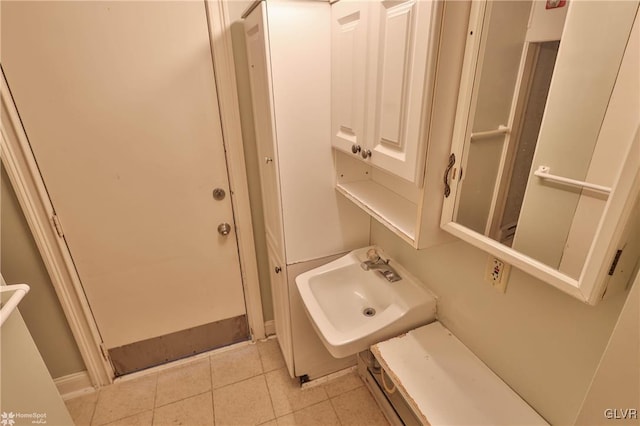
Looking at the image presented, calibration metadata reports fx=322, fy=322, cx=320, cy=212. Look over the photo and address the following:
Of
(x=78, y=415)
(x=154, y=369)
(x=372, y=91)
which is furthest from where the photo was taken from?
(x=154, y=369)

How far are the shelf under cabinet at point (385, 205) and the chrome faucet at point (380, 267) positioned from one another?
11.6 inches

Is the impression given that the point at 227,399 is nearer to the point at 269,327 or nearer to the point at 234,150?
the point at 269,327

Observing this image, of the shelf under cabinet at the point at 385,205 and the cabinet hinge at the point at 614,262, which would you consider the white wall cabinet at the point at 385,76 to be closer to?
the shelf under cabinet at the point at 385,205

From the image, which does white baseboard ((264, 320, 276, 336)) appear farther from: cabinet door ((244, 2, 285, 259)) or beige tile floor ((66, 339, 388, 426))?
cabinet door ((244, 2, 285, 259))

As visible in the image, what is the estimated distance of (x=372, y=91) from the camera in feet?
3.40

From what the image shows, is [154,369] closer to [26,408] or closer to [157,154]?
[26,408]

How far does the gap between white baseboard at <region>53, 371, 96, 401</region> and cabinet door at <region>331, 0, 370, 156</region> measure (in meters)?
1.89

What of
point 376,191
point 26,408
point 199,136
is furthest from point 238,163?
point 26,408

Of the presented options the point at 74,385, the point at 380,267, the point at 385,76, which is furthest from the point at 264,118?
the point at 74,385

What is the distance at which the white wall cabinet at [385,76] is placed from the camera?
0.82m

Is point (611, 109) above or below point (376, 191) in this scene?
above

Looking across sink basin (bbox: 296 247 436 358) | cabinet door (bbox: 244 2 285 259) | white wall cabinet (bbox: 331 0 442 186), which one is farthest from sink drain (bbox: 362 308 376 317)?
white wall cabinet (bbox: 331 0 442 186)

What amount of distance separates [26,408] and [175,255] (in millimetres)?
839

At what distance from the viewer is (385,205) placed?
51.9 inches
